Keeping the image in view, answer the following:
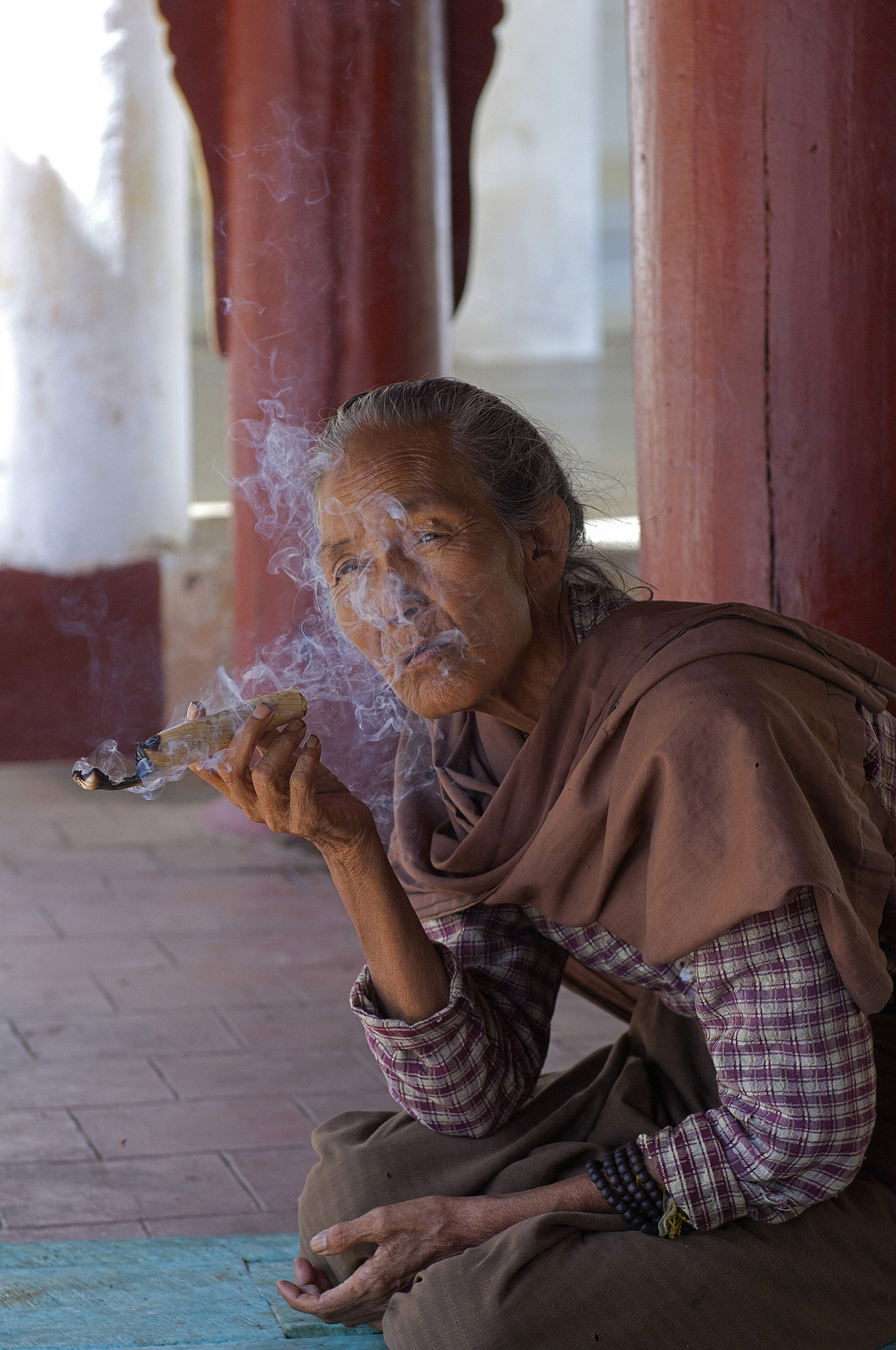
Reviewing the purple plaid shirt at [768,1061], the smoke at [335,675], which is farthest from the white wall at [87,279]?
the purple plaid shirt at [768,1061]

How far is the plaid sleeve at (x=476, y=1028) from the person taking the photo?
214 cm

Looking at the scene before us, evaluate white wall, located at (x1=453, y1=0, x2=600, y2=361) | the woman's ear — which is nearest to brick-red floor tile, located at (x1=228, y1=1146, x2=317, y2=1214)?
the woman's ear

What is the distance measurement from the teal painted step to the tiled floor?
0.08 meters

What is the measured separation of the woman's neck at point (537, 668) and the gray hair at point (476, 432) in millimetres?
123

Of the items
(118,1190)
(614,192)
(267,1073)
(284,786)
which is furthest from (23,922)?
(614,192)

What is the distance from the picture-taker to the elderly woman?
187 centimetres

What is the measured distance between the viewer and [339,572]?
2102mm

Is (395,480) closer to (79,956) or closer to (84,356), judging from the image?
(79,956)

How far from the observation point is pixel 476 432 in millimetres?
2094

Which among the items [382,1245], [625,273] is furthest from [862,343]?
[625,273]

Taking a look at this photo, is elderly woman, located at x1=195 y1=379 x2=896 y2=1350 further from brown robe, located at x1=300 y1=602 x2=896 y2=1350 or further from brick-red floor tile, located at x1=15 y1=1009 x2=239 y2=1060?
brick-red floor tile, located at x1=15 y1=1009 x2=239 y2=1060

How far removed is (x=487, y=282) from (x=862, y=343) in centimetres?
1311

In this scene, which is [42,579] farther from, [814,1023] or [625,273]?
[625,273]

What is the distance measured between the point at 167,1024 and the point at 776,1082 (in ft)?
6.66
